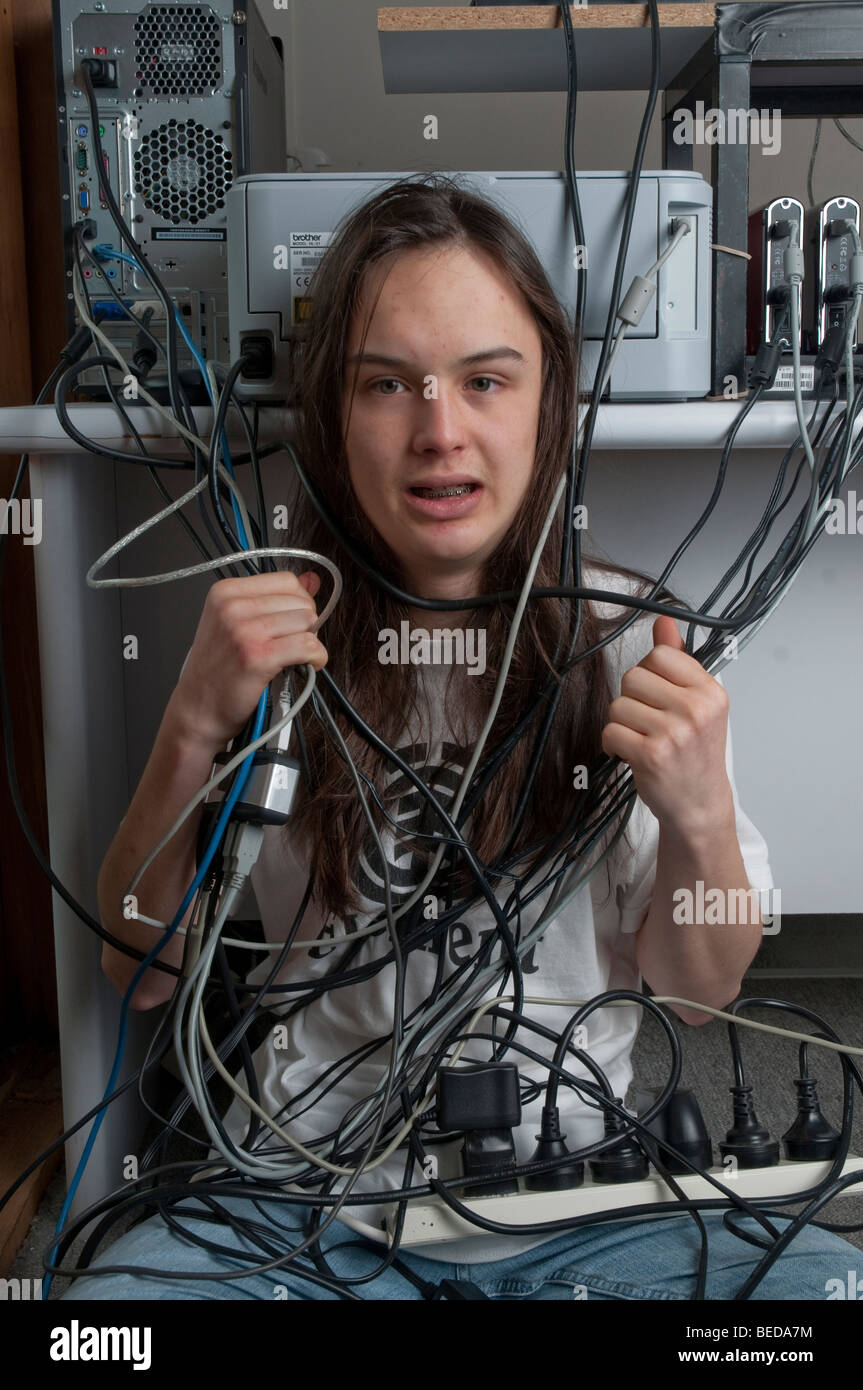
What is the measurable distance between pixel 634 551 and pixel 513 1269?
72 cm

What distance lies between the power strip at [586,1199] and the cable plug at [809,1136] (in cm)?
1

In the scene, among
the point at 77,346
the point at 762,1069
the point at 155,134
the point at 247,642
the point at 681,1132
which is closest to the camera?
the point at 247,642

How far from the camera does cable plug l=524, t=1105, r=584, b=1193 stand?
71 cm

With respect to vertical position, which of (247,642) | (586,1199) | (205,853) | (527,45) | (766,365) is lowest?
(586,1199)

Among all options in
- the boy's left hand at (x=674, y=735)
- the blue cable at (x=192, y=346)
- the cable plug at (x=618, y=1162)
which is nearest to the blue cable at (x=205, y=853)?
the blue cable at (x=192, y=346)

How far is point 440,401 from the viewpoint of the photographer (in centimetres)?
70

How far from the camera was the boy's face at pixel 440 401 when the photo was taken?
28.2 inches

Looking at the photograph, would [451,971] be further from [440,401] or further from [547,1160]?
[440,401]

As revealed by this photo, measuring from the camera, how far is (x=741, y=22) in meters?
0.91

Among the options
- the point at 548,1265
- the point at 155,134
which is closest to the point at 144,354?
the point at 155,134

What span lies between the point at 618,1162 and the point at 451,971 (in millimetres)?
176

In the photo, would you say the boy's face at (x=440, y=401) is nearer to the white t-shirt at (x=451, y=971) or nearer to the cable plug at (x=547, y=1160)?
the white t-shirt at (x=451, y=971)

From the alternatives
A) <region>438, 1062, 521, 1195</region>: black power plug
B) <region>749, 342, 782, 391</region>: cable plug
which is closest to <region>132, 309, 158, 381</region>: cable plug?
<region>749, 342, 782, 391</region>: cable plug
